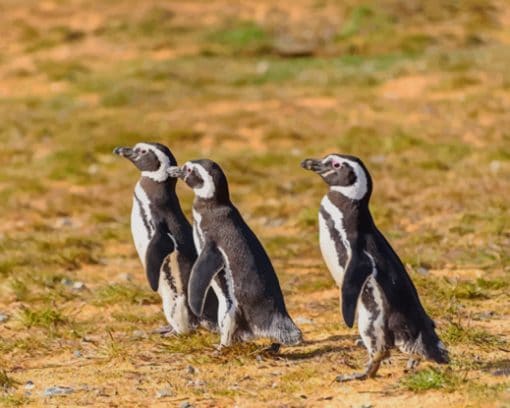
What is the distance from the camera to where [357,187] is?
269 inches

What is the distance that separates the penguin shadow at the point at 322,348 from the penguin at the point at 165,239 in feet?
2.26

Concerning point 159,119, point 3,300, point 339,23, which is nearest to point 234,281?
point 3,300

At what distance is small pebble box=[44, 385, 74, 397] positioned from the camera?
264 inches

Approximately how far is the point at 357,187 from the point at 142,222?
202cm

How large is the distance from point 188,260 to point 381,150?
8237mm

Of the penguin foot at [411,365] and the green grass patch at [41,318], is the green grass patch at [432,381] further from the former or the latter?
the green grass patch at [41,318]

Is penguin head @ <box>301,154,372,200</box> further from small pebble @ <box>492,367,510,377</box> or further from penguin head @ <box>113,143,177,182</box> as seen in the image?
penguin head @ <box>113,143,177,182</box>

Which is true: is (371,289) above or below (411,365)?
above

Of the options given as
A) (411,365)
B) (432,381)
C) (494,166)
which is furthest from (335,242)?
(494,166)

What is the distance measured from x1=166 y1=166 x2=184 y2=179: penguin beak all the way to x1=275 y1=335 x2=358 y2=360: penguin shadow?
149 cm

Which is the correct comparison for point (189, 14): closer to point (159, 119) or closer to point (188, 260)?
point (159, 119)

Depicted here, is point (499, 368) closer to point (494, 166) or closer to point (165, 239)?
point (165, 239)

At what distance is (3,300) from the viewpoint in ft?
30.9

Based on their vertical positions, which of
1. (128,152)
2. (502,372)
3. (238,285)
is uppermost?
(128,152)
